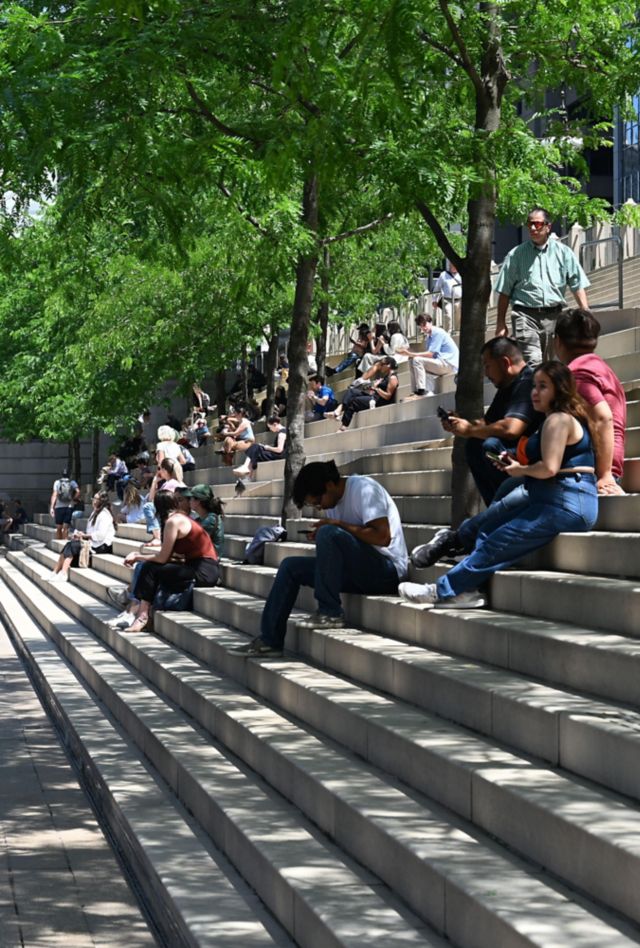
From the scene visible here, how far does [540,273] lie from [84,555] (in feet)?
52.1

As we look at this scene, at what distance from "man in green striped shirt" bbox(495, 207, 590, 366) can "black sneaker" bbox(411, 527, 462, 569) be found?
237cm

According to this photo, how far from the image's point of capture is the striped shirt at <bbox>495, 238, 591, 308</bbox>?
1113cm

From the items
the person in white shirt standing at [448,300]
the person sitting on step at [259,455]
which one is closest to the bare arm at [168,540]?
the person sitting on step at [259,455]

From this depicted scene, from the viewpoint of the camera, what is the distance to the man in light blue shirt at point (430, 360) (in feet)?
62.2

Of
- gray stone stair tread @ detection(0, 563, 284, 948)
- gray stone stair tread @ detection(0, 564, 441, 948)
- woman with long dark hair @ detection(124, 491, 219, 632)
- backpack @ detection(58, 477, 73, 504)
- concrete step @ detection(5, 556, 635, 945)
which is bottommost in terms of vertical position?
gray stone stair tread @ detection(0, 563, 284, 948)

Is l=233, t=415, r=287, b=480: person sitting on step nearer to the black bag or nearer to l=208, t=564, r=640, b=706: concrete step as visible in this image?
the black bag

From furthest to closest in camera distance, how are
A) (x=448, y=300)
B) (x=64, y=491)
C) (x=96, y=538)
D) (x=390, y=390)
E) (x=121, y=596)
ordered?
(x=64, y=491), (x=448, y=300), (x=96, y=538), (x=390, y=390), (x=121, y=596)

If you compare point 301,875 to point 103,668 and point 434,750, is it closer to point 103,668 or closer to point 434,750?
point 434,750

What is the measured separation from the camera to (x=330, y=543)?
31.1 feet

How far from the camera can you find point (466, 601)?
820cm

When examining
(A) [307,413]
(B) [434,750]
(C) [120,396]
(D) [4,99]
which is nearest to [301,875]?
(B) [434,750]

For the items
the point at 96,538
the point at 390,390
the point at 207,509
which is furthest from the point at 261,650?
the point at 96,538

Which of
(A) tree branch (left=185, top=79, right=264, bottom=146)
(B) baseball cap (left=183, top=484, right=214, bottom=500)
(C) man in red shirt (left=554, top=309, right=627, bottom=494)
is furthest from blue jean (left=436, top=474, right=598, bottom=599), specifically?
(B) baseball cap (left=183, top=484, right=214, bottom=500)

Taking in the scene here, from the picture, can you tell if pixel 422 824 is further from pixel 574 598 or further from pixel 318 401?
pixel 318 401
